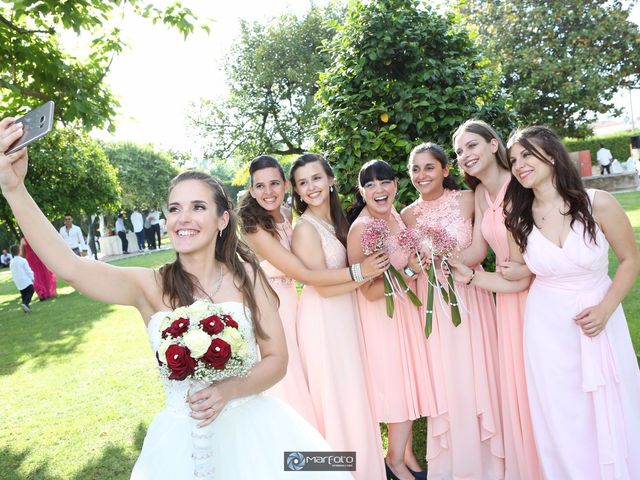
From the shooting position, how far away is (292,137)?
75.6ft

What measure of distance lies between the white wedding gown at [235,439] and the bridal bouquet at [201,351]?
6.9 inches

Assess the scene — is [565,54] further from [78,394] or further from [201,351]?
[201,351]

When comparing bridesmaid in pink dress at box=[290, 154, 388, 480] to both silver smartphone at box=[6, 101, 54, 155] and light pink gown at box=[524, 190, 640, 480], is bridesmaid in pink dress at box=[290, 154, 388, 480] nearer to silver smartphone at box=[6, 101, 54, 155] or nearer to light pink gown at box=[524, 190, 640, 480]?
light pink gown at box=[524, 190, 640, 480]

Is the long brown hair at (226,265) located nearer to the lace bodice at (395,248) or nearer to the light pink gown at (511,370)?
the lace bodice at (395,248)

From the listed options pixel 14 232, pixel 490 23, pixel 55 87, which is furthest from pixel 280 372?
pixel 490 23

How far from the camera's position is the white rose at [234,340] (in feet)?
7.16

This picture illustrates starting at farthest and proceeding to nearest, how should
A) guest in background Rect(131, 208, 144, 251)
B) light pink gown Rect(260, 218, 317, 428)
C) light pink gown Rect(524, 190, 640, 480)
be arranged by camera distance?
guest in background Rect(131, 208, 144, 251)
light pink gown Rect(260, 218, 317, 428)
light pink gown Rect(524, 190, 640, 480)

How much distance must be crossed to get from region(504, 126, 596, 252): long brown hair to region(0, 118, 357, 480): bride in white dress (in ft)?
5.83

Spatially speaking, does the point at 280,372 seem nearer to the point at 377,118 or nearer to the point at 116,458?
the point at 377,118

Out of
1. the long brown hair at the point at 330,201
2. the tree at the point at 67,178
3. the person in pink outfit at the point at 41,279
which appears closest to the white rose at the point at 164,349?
the long brown hair at the point at 330,201

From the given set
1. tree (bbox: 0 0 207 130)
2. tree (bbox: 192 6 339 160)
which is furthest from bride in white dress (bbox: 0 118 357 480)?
tree (bbox: 192 6 339 160)

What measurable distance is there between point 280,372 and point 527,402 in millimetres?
2014

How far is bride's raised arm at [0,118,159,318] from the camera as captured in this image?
2.32m

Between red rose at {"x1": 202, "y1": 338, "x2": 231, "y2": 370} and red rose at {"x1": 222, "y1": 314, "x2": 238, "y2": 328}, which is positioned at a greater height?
red rose at {"x1": 222, "y1": 314, "x2": 238, "y2": 328}
